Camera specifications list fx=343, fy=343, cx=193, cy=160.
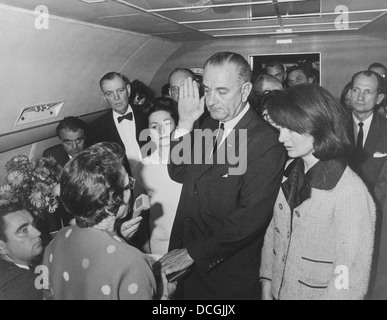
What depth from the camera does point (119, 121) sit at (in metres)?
3.31

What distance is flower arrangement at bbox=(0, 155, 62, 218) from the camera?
201 centimetres

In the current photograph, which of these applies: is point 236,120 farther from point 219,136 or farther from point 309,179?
point 309,179

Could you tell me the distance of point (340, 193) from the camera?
4.63ft

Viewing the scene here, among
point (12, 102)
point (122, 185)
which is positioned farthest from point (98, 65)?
point (122, 185)

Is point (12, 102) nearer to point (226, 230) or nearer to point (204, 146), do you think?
point (204, 146)

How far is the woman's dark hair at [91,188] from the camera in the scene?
134 centimetres

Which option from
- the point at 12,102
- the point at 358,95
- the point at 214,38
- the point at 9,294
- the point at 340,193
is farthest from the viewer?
the point at 214,38

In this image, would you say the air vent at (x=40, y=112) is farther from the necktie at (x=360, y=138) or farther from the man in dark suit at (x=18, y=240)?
the necktie at (x=360, y=138)

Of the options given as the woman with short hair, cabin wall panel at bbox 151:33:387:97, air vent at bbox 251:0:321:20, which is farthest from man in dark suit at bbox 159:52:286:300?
cabin wall panel at bbox 151:33:387:97

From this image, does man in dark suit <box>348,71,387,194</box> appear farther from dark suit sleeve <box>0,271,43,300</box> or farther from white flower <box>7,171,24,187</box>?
white flower <box>7,171,24,187</box>

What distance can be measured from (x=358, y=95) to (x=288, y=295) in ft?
6.23

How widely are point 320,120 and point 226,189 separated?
59cm

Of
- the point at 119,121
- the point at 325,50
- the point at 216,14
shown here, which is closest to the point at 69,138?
the point at 119,121

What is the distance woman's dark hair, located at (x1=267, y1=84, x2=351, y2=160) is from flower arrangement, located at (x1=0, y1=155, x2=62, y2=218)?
1.50 meters
